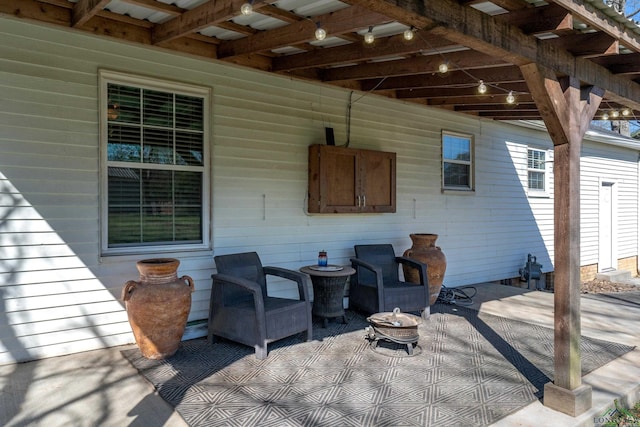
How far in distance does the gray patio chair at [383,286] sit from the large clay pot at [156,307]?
2.00 m

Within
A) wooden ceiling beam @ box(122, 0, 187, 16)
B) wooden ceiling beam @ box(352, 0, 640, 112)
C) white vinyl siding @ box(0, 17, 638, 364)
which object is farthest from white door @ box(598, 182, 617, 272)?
wooden ceiling beam @ box(122, 0, 187, 16)

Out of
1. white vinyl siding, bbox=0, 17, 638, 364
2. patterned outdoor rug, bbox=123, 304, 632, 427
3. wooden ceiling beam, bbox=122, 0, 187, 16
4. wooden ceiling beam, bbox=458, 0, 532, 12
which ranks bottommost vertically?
patterned outdoor rug, bbox=123, 304, 632, 427

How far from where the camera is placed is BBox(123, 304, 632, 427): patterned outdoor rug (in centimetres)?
274

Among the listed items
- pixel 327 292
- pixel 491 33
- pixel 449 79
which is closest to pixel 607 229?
pixel 449 79

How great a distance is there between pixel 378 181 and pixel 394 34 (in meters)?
2.07

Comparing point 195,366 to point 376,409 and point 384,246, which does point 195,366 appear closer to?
point 376,409

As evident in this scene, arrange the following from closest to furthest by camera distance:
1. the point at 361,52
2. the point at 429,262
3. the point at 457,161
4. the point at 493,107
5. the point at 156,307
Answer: the point at 156,307 → the point at 361,52 → the point at 429,262 → the point at 493,107 → the point at 457,161

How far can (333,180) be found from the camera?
5.19 meters

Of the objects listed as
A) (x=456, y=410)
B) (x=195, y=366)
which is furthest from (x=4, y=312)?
(x=456, y=410)

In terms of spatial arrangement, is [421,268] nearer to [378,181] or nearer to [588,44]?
[378,181]

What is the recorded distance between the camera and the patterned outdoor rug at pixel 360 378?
2744mm

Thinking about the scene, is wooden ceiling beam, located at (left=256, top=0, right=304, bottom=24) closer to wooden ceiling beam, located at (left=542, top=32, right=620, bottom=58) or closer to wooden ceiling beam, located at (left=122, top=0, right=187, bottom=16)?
wooden ceiling beam, located at (left=122, top=0, right=187, bottom=16)

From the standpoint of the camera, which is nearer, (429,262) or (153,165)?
(153,165)

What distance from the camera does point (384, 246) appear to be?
18.1 ft
